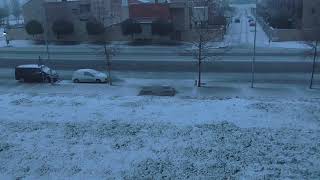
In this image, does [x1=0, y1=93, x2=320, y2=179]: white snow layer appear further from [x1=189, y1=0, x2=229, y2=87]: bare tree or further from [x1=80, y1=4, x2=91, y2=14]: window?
[x1=80, y1=4, x2=91, y2=14]: window

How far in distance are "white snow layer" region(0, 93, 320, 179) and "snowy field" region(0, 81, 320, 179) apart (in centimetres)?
4

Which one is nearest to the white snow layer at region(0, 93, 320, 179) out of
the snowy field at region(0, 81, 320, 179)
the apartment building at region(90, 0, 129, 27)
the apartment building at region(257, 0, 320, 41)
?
the snowy field at region(0, 81, 320, 179)

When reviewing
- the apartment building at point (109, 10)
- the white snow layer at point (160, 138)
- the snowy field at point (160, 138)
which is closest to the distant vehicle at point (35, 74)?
the snowy field at point (160, 138)

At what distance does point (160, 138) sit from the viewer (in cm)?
1841

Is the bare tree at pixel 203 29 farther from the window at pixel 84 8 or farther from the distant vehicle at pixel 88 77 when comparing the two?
the window at pixel 84 8

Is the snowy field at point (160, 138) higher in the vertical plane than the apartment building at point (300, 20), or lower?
lower

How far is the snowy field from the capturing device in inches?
618

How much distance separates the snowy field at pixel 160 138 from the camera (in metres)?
15.7

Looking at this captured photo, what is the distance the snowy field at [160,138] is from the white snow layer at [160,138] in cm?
4

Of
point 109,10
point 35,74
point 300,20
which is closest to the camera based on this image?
point 35,74

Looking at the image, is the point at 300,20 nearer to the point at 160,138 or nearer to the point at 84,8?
the point at 84,8

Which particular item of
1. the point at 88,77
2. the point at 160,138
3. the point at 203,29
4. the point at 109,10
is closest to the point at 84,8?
the point at 109,10

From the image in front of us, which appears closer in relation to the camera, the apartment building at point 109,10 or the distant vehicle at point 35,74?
the distant vehicle at point 35,74

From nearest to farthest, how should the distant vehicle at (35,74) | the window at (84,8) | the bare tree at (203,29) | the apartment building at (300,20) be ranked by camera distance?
1. the distant vehicle at (35,74)
2. the bare tree at (203,29)
3. the apartment building at (300,20)
4. the window at (84,8)
